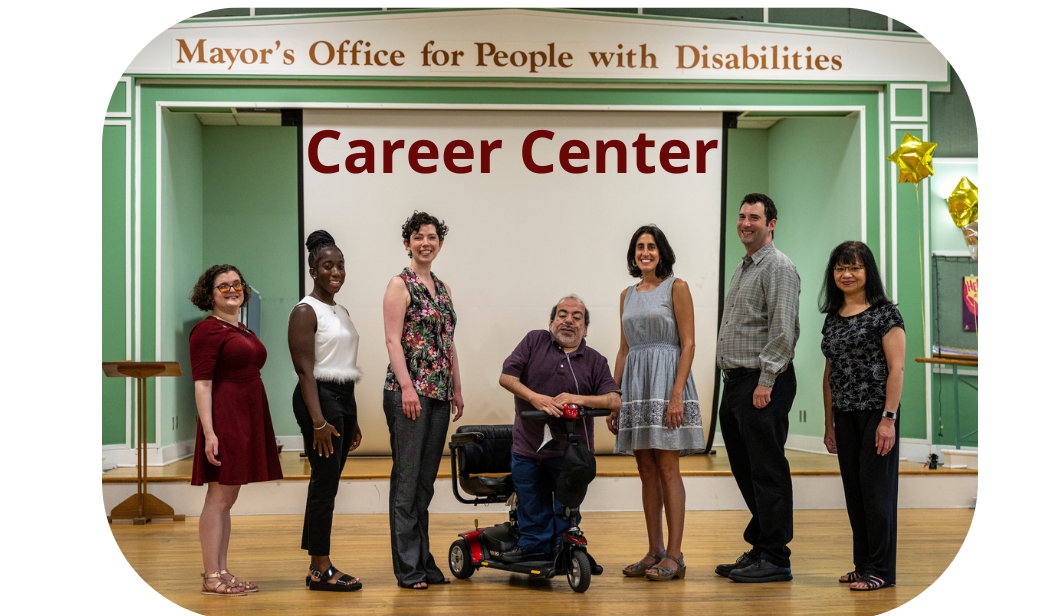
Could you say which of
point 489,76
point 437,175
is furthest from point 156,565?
point 489,76

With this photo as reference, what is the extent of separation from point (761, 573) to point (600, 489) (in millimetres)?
1633

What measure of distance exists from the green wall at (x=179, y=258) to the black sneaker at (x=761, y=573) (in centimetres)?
368

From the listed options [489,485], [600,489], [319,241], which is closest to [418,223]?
[319,241]

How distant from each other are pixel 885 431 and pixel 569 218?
7.97 feet

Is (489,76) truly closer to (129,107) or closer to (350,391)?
(350,391)

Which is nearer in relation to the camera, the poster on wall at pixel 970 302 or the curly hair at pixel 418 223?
the curly hair at pixel 418 223

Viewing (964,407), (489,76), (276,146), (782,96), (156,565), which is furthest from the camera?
(276,146)

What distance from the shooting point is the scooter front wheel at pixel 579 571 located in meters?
3.50

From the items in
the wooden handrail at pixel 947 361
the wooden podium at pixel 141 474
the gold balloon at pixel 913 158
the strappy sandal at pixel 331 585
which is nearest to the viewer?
the strappy sandal at pixel 331 585

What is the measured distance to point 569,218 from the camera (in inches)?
210

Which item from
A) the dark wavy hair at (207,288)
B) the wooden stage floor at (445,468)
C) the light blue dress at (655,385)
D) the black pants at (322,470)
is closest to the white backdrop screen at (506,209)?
the wooden stage floor at (445,468)

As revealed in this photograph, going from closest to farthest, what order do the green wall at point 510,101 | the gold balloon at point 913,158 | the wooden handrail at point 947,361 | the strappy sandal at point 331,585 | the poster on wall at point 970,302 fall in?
the strappy sandal at point 331,585 → the green wall at point 510,101 → the wooden handrail at point 947,361 → the gold balloon at point 913,158 → the poster on wall at point 970,302

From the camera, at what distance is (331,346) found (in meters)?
3.62

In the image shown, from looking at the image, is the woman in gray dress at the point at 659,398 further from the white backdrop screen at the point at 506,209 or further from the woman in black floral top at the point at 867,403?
the white backdrop screen at the point at 506,209
